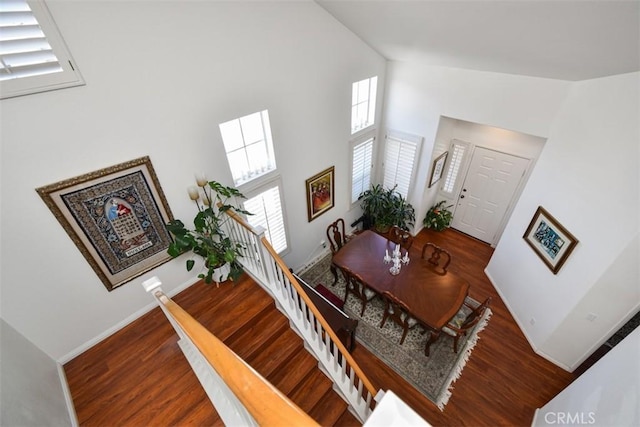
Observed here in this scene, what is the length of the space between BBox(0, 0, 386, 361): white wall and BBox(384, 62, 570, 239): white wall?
163 centimetres

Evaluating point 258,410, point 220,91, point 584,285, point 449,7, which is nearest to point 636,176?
point 584,285

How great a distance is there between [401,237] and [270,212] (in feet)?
7.74

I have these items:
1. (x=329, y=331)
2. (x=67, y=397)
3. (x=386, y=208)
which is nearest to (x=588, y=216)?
(x=386, y=208)

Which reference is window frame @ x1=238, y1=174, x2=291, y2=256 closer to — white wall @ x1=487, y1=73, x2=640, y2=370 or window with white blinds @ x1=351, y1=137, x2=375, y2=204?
window with white blinds @ x1=351, y1=137, x2=375, y2=204

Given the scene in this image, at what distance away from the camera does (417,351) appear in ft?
13.4

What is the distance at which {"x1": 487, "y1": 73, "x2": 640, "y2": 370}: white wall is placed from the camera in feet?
9.30

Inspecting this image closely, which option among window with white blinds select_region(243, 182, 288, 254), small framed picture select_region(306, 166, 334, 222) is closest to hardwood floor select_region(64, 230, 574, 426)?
window with white blinds select_region(243, 182, 288, 254)

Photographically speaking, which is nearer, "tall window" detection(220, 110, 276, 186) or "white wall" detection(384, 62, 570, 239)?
"tall window" detection(220, 110, 276, 186)

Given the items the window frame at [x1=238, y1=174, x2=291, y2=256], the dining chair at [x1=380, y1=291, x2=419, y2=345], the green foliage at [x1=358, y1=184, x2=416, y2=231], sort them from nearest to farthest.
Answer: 1. the window frame at [x1=238, y1=174, x2=291, y2=256]
2. the dining chair at [x1=380, y1=291, x2=419, y2=345]
3. the green foliage at [x1=358, y1=184, x2=416, y2=231]

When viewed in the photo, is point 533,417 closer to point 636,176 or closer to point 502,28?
point 636,176

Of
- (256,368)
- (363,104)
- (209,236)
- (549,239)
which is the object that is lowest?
(256,368)

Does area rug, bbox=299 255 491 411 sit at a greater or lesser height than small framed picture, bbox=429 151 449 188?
lesser

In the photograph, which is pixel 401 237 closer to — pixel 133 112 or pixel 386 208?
pixel 386 208

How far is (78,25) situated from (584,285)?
5.53m
